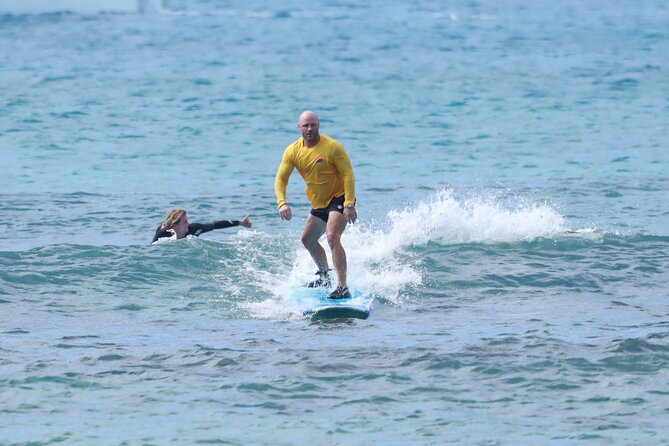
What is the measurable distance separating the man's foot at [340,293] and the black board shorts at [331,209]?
30.6 inches

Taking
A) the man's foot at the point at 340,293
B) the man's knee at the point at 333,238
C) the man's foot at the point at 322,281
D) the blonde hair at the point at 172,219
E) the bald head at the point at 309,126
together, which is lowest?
the man's foot at the point at 322,281

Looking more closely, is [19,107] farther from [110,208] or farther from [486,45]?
[486,45]

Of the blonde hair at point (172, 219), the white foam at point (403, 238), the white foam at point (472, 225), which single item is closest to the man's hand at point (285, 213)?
the white foam at point (403, 238)

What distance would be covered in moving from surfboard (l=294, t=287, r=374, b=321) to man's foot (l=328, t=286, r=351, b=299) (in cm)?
4

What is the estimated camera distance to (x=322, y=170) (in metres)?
13.1

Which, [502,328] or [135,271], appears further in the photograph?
[135,271]

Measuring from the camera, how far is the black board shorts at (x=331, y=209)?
13187mm

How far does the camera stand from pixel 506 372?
10.9 meters

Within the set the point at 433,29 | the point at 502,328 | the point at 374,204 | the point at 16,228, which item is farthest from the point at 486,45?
the point at 502,328

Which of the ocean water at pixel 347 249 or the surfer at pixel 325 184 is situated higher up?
the surfer at pixel 325 184

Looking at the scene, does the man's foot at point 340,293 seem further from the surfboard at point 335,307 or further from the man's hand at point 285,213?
the man's hand at point 285,213

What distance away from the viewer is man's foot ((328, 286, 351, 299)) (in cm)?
1302

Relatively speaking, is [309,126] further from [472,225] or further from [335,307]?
[472,225]

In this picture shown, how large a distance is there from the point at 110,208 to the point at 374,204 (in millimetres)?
4128
